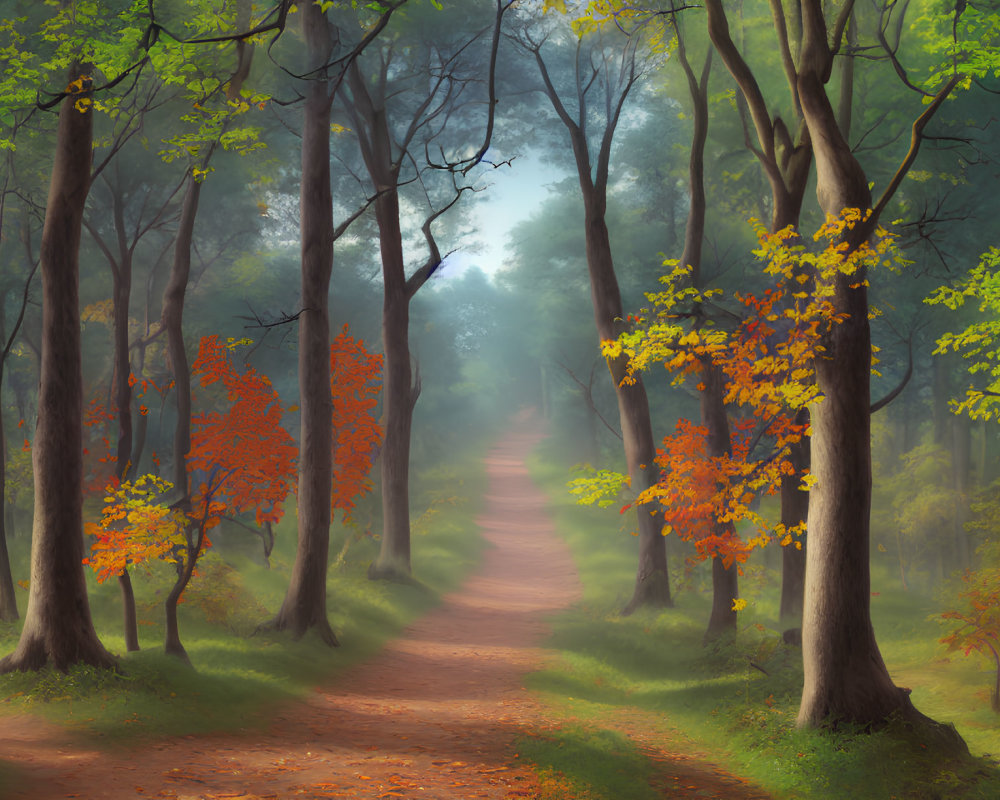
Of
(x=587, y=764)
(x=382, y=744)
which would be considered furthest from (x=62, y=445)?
(x=587, y=764)

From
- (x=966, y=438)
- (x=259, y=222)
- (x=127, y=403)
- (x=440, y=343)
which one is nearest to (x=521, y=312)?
(x=440, y=343)

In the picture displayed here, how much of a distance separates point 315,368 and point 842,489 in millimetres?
8839

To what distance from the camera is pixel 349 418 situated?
696 inches

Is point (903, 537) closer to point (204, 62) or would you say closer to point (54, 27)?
point (204, 62)

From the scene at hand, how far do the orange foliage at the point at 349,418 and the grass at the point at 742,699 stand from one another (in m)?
5.53

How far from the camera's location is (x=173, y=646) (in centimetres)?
1058

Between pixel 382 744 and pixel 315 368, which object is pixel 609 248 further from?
pixel 382 744

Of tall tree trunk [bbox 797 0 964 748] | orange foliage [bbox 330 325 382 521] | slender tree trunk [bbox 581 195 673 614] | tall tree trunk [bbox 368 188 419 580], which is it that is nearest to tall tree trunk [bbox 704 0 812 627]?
tall tree trunk [bbox 797 0 964 748]

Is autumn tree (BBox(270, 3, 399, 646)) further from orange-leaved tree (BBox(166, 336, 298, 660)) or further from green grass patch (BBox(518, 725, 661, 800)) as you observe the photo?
green grass patch (BBox(518, 725, 661, 800))

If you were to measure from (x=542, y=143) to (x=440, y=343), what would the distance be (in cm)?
2241

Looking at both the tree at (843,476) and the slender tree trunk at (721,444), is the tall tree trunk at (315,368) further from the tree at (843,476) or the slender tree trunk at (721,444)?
the tree at (843,476)

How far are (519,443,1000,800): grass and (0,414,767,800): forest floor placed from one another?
14.7 inches

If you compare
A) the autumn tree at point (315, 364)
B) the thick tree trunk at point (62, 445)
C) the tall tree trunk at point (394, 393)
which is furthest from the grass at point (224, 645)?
the tall tree trunk at point (394, 393)

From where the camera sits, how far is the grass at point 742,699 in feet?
25.9
